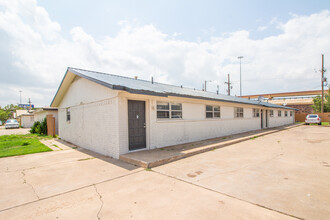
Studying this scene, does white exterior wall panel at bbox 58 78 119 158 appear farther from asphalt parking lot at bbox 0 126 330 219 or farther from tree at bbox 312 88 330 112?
tree at bbox 312 88 330 112

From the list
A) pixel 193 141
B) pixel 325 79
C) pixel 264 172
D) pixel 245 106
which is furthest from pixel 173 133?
pixel 325 79

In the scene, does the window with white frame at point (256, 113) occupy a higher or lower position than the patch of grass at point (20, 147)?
higher

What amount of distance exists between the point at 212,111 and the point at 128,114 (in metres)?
6.61

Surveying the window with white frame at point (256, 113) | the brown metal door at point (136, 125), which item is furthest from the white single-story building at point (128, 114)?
the window with white frame at point (256, 113)

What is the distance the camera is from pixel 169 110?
899 cm

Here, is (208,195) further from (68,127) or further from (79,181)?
(68,127)

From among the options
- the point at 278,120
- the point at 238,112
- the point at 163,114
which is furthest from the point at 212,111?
the point at 278,120

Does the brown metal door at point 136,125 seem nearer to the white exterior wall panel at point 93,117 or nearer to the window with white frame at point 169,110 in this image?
the white exterior wall panel at point 93,117

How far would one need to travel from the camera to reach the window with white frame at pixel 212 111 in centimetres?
1167

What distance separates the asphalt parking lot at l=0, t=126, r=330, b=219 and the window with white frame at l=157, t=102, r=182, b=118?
2.91 meters

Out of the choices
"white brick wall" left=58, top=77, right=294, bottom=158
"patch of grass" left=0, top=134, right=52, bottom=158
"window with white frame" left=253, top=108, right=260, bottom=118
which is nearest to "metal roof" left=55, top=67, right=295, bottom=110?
"white brick wall" left=58, top=77, right=294, bottom=158

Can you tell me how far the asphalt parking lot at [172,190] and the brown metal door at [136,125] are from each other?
1.26 m

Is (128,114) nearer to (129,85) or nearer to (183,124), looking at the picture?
(129,85)

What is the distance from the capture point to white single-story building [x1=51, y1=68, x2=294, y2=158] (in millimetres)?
7141
